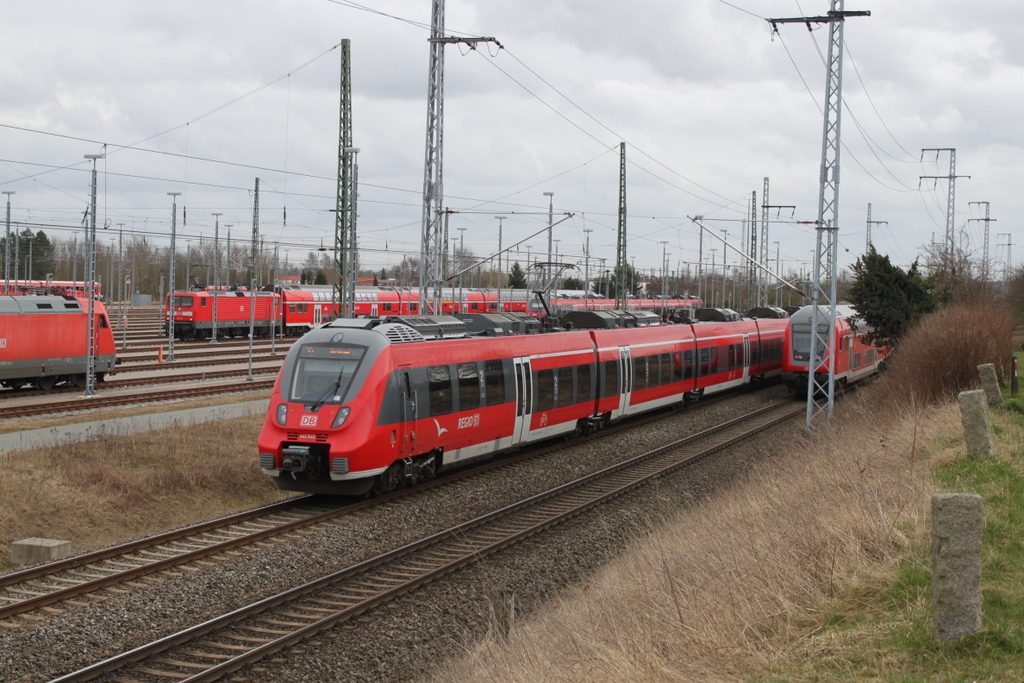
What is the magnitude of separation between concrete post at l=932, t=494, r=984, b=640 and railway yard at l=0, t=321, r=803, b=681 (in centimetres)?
429

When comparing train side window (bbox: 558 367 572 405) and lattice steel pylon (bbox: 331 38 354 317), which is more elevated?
lattice steel pylon (bbox: 331 38 354 317)

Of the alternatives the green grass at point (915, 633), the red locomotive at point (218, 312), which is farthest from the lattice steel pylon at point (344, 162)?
the red locomotive at point (218, 312)

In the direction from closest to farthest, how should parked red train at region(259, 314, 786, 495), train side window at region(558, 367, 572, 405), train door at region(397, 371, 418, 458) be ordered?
parked red train at region(259, 314, 786, 495), train door at region(397, 371, 418, 458), train side window at region(558, 367, 572, 405)

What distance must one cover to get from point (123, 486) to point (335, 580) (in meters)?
6.23

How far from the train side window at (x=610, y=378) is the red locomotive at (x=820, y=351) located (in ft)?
31.8

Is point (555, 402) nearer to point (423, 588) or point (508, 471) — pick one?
point (508, 471)

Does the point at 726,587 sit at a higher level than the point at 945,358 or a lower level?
lower

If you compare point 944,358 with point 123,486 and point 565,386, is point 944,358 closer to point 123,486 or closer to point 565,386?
point 565,386

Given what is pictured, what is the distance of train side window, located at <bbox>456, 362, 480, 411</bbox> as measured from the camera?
17.0 metres

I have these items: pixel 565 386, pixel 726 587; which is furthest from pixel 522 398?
pixel 726 587

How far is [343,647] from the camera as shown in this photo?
9227mm

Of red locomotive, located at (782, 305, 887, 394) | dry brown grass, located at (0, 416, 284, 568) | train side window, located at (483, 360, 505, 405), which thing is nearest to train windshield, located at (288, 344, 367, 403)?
dry brown grass, located at (0, 416, 284, 568)

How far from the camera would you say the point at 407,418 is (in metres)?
15.3

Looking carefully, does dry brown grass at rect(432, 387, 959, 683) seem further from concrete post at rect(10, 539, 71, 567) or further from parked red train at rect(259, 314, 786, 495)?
concrete post at rect(10, 539, 71, 567)
